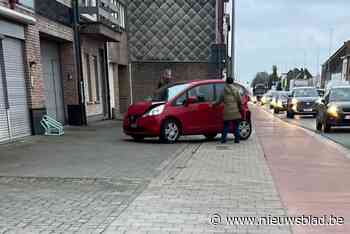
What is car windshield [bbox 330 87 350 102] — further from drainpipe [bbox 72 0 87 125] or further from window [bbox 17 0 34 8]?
window [bbox 17 0 34 8]

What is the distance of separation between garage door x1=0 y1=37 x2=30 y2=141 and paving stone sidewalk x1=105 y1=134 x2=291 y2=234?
5.33 metres

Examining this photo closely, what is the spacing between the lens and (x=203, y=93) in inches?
436

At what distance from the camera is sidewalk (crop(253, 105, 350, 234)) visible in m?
4.75

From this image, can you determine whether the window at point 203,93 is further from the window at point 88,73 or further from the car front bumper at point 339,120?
the window at point 88,73

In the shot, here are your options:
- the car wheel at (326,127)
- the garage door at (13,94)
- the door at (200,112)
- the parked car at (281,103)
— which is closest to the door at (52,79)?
the garage door at (13,94)

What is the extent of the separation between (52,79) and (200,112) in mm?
6620

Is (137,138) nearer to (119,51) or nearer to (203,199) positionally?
(203,199)

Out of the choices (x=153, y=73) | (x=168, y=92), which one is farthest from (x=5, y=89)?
(x=153, y=73)

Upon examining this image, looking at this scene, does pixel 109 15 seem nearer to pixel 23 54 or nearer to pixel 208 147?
pixel 23 54

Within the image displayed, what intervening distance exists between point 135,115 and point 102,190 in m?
5.22

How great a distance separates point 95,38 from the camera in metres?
17.7

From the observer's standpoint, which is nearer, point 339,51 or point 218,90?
point 218,90

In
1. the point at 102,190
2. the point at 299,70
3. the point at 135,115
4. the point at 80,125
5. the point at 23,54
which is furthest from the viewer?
the point at 299,70

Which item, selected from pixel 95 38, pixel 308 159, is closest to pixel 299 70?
pixel 95 38
